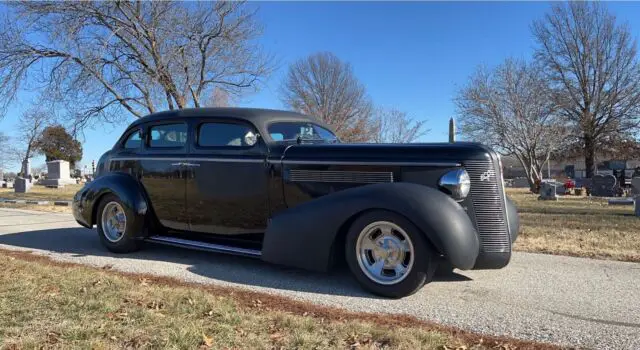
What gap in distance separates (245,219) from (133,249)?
192 cm

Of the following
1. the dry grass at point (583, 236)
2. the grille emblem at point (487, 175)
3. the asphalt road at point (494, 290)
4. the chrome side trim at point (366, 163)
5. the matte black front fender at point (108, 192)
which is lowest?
the asphalt road at point (494, 290)

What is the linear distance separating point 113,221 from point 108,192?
1.27 ft

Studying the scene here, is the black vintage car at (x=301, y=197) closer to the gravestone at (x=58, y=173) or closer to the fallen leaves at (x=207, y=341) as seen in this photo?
the fallen leaves at (x=207, y=341)

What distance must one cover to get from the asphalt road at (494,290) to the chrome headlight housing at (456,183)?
89 centimetres

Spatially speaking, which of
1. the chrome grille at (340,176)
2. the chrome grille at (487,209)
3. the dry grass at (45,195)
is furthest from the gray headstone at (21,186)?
the chrome grille at (487,209)

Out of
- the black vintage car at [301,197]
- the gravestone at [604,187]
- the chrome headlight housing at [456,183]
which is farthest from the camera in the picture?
the gravestone at [604,187]

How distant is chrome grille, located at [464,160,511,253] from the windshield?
1.94 metres

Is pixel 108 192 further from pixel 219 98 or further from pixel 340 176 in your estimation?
pixel 219 98

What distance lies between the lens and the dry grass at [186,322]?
10.5ft

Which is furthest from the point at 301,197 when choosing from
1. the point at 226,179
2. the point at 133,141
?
the point at 133,141

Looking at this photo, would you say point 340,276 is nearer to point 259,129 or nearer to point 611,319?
point 259,129

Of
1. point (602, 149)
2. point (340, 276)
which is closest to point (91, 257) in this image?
point (340, 276)

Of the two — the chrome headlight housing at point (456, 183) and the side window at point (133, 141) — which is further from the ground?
the side window at point (133, 141)

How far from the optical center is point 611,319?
379cm
